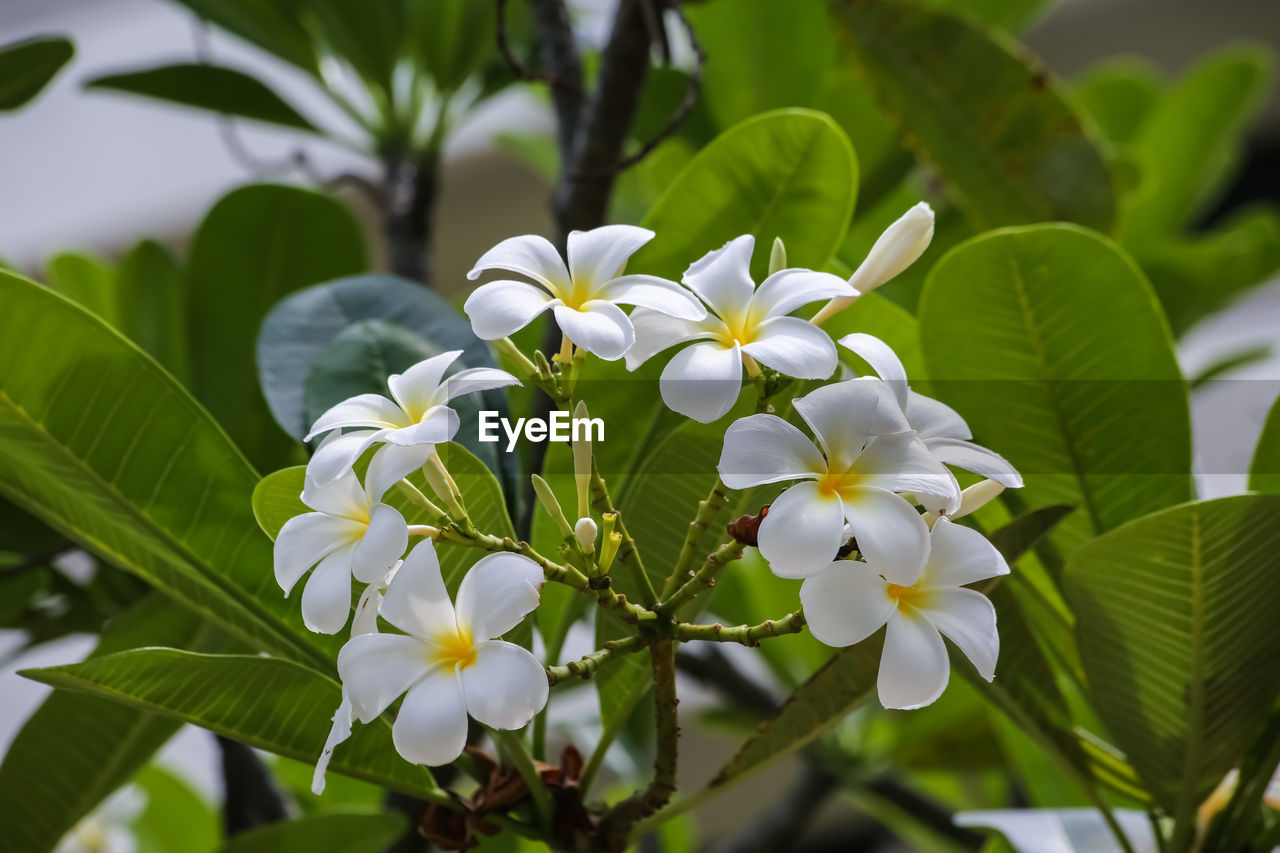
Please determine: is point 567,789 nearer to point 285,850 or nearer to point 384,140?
point 285,850

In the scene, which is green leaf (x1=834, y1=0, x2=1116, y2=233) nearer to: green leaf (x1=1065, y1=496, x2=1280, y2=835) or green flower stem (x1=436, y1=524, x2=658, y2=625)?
green leaf (x1=1065, y1=496, x2=1280, y2=835)

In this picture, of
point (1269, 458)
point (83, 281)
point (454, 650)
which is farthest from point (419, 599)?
point (83, 281)

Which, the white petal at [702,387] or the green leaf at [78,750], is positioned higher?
the white petal at [702,387]

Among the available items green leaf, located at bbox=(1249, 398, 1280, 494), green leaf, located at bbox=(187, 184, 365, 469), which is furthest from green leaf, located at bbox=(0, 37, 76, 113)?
green leaf, located at bbox=(1249, 398, 1280, 494)

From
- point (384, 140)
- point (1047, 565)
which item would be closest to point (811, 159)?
point (1047, 565)

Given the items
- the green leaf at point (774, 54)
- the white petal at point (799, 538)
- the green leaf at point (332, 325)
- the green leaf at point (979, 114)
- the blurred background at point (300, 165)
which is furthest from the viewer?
the blurred background at point (300, 165)

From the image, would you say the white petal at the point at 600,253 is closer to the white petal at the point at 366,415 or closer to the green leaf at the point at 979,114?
the white petal at the point at 366,415

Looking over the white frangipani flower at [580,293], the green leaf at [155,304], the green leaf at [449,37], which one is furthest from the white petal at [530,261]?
the green leaf at [449,37]
